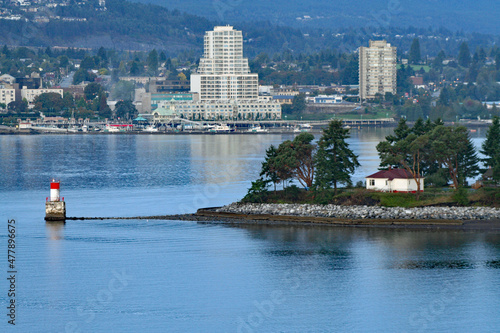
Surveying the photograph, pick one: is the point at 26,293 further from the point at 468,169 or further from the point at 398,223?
the point at 468,169

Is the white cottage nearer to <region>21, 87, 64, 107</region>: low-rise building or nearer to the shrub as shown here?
the shrub

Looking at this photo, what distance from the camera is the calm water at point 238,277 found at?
26.9m

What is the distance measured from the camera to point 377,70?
188125mm

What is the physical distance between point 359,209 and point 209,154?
47181 mm

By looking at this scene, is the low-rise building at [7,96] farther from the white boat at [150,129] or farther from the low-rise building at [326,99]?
the low-rise building at [326,99]

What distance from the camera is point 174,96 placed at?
167 m

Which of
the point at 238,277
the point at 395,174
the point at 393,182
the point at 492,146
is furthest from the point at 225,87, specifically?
the point at 238,277

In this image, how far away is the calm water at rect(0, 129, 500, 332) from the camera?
26.9 meters

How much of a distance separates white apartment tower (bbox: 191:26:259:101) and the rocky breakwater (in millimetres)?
124102

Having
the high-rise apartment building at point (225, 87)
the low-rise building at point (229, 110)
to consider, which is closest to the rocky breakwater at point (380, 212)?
the low-rise building at point (229, 110)

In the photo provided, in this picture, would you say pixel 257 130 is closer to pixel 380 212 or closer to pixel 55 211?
pixel 55 211

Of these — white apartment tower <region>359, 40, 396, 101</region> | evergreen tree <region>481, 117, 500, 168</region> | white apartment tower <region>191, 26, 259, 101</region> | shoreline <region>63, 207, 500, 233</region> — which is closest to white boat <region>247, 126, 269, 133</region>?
white apartment tower <region>191, 26, 259, 101</region>

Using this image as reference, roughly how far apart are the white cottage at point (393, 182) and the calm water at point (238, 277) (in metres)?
4.05

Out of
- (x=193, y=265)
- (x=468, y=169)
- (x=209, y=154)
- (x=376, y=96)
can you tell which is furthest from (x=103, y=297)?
(x=376, y=96)
